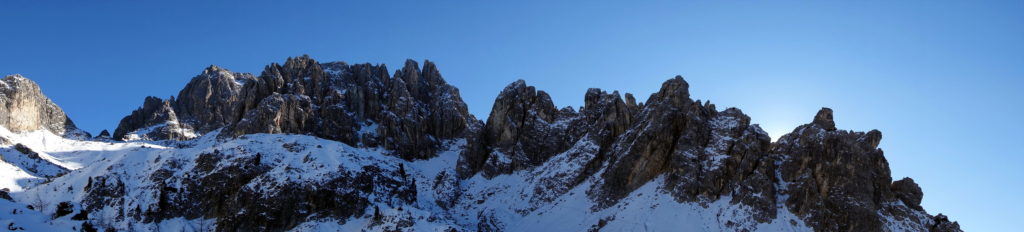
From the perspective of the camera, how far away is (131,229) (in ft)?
328

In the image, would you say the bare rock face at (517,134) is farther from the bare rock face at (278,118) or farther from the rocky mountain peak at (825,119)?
the rocky mountain peak at (825,119)

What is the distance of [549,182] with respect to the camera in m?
132

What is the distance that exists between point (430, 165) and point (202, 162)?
2419 inches

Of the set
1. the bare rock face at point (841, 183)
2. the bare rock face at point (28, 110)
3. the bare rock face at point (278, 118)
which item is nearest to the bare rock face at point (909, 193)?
the bare rock face at point (841, 183)

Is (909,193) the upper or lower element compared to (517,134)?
lower

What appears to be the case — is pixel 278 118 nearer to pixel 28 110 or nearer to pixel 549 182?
pixel 549 182

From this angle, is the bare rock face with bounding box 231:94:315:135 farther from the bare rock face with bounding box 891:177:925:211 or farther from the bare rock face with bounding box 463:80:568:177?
the bare rock face with bounding box 891:177:925:211

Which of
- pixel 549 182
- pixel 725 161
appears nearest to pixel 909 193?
pixel 725 161

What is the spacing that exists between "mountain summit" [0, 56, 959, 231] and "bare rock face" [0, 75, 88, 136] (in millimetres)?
27995

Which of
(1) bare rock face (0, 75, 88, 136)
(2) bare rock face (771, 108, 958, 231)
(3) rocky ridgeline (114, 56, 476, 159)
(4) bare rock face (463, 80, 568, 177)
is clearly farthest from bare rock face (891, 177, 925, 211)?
(1) bare rock face (0, 75, 88, 136)

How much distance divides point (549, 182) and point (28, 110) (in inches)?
5526

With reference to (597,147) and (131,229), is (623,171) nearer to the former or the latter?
(597,147)

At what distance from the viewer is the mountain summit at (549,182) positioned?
102188mm

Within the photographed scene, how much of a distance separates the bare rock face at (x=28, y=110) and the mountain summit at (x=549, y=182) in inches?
1102
